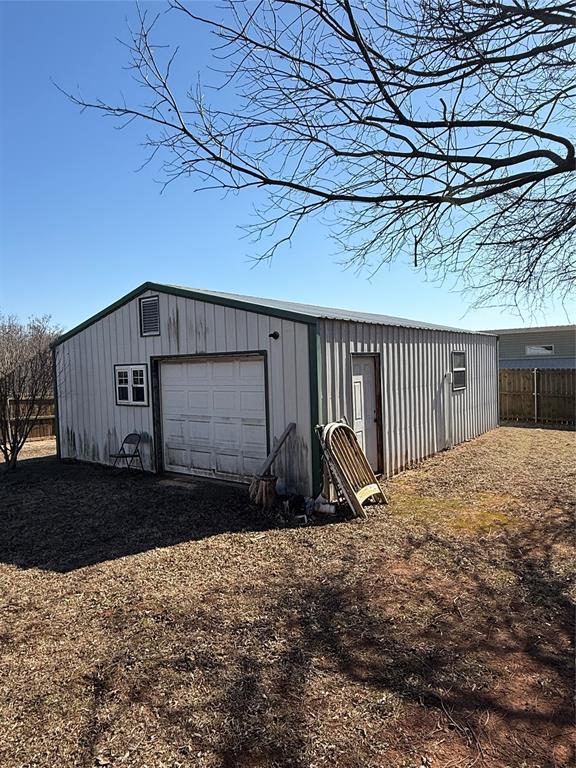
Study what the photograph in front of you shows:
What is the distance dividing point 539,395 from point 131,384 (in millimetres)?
12167

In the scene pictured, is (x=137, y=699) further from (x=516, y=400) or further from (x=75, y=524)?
(x=516, y=400)

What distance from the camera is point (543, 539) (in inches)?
210

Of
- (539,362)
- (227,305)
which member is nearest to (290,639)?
(227,305)

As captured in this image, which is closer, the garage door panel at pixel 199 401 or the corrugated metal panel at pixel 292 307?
the corrugated metal panel at pixel 292 307

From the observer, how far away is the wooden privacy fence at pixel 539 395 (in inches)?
590

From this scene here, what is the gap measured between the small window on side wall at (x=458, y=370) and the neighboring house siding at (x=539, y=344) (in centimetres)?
1142

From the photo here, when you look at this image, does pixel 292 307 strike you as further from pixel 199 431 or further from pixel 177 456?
pixel 177 456

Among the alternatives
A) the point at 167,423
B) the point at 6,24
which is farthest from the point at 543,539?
the point at 6,24

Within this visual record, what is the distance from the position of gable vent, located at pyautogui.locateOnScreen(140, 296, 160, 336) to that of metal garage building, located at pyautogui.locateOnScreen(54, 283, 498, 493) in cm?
3

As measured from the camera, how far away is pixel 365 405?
809 centimetres

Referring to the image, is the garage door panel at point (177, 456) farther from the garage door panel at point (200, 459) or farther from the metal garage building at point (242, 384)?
the garage door panel at point (200, 459)

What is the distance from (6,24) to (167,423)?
6037mm

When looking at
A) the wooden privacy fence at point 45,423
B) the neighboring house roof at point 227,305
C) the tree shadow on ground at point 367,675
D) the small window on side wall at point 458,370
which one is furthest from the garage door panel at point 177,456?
the wooden privacy fence at point 45,423

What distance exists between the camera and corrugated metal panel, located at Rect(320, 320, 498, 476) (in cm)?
727
